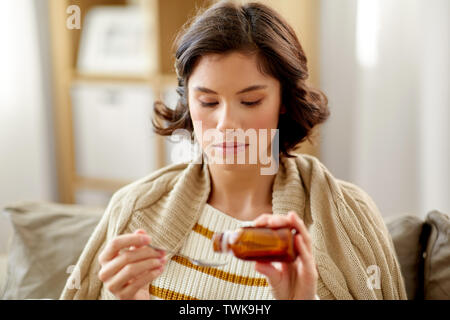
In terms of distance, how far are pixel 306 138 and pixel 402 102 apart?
0.89 metres

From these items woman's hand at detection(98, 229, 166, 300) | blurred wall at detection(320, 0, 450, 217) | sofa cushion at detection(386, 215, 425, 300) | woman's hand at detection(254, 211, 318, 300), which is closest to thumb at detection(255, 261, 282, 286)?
woman's hand at detection(254, 211, 318, 300)

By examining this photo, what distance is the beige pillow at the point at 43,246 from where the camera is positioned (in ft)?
3.66

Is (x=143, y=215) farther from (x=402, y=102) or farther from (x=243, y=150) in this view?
(x=402, y=102)

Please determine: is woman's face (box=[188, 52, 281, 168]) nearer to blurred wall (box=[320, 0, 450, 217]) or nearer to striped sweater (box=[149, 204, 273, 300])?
striped sweater (box=[149, 204, 273, 300])

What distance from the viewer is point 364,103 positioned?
189cm

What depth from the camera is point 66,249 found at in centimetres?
114

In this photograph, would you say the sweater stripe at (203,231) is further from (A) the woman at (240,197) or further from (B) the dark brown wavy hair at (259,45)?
(B) the dark brown wavy hair at (259,45)

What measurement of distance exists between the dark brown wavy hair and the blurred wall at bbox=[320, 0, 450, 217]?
75 centimetres

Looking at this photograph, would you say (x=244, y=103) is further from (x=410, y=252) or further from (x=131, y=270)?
(x=410, y=252)

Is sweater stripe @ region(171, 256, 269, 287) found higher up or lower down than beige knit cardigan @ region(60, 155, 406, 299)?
lower down

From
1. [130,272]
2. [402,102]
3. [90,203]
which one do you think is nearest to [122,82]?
[90,203]

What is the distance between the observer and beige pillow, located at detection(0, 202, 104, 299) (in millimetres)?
1116

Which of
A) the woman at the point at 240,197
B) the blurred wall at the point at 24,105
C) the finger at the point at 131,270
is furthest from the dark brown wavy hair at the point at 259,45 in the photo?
the blurred wall at the point at 24,105

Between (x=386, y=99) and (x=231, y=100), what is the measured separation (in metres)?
1.11
